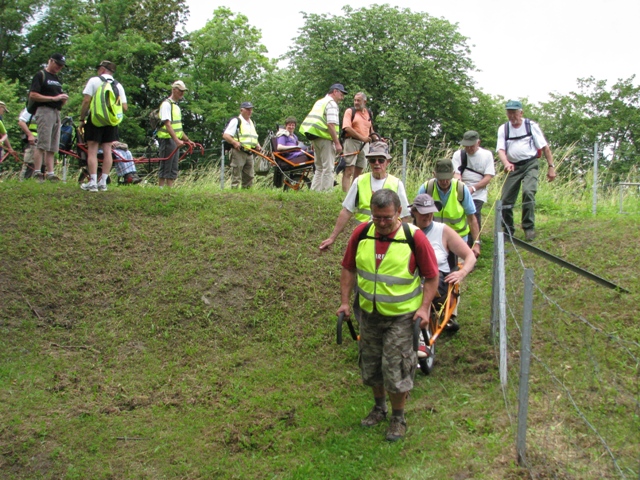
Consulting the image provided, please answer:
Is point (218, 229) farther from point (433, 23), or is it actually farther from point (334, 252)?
point (433, 23)

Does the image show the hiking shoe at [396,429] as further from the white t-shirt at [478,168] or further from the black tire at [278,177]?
the black tire at [278,177]

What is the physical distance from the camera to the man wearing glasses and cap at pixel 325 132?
10250mm

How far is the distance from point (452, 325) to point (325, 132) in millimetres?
4444

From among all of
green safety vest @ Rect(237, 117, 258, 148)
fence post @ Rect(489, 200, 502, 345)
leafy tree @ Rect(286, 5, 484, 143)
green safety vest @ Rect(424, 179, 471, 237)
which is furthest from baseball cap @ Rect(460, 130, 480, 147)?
leafy tree @ Rect(286, 5, 484, 143)

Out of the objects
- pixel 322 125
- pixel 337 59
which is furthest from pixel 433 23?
pixel 322 125

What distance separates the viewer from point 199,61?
37.6 meters

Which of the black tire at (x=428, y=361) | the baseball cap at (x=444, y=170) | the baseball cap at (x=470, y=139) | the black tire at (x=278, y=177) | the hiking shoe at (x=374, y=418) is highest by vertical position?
the baseball cap at (x=470, y=139)

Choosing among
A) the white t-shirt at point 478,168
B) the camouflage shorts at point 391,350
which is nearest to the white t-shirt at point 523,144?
the white t-shirt at point 478,168

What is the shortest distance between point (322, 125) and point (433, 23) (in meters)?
27.7

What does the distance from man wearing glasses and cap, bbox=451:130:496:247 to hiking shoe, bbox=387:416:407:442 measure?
395cm

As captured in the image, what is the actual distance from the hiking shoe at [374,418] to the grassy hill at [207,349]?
0.13 metres

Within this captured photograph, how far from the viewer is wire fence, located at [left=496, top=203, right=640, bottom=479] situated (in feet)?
14.0

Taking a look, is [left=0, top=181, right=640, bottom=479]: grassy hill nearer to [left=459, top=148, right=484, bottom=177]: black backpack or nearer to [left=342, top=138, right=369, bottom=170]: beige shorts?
[left=342, top=138, right=369, bottom=170]: beige shorts

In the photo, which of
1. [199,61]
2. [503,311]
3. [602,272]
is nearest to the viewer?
[503,311]
